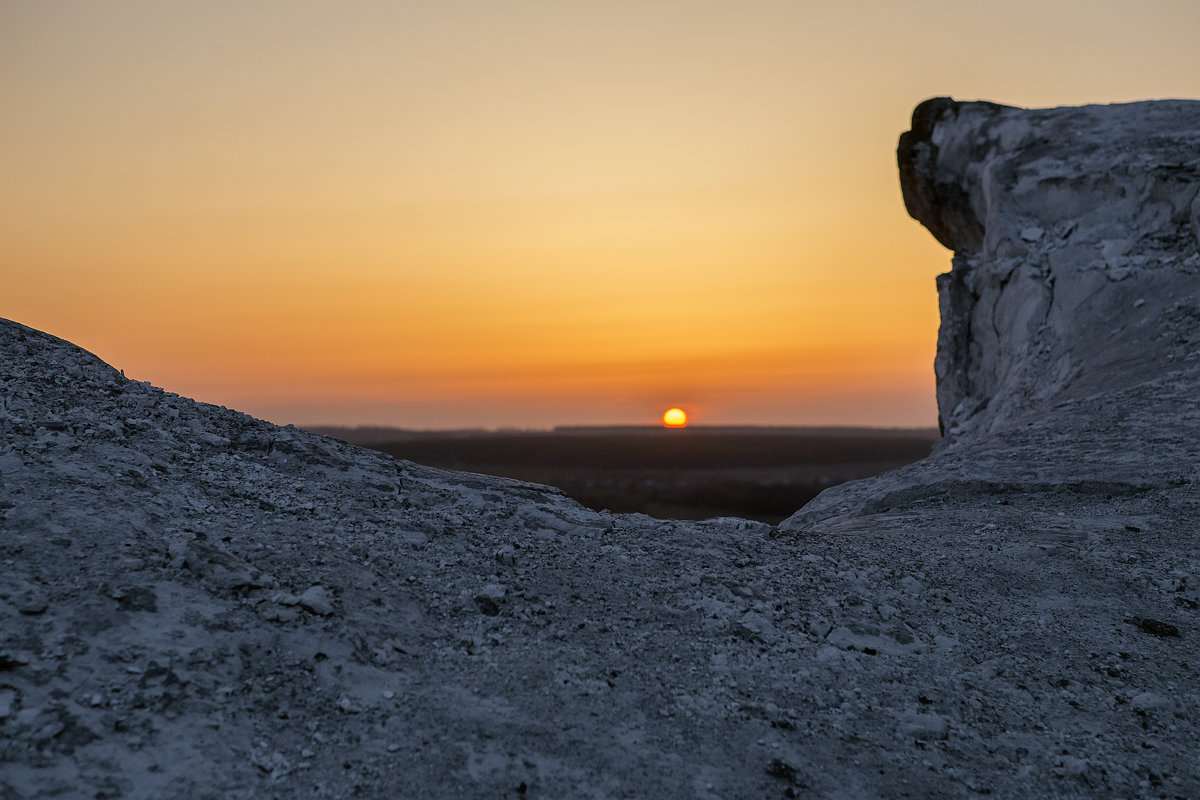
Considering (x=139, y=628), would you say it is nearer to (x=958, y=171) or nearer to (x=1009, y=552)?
(x=1009, y=552)

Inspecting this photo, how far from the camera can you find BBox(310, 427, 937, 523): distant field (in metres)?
33.7

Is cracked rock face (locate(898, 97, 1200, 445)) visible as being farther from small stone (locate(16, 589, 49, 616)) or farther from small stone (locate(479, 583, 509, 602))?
small stone (locate(16, 589, 49, 616))

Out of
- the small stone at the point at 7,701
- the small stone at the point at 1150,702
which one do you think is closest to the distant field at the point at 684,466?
the small stone at the point at 1150,702

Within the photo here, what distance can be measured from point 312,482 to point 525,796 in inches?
136

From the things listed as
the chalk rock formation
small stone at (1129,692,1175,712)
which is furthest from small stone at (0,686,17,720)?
the chalk rock formation

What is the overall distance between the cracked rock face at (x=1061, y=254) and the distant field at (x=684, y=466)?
13.5 m

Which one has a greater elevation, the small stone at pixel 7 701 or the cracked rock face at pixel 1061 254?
the cracked rock face at pixel 1061 254

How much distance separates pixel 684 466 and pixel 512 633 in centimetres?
5654

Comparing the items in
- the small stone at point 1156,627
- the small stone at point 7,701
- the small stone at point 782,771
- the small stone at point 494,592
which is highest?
the small stone at point 494,592

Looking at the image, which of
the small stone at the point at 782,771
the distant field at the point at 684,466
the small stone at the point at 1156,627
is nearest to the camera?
the small stone at the point at 782,771

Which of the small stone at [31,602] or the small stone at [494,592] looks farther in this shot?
the small stone at [494,592]

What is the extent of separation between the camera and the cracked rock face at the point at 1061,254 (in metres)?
13.0

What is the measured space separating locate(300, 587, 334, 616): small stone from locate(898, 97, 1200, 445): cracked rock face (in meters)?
10.4

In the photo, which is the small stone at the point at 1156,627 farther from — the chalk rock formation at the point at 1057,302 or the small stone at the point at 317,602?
the small stone at the point at 317,602
